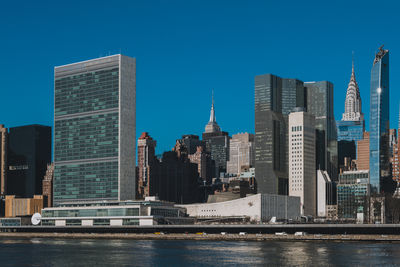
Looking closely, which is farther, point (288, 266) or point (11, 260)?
point (11, 260)

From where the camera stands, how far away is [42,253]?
19250cm

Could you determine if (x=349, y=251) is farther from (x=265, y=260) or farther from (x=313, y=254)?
(x=265, y=260)

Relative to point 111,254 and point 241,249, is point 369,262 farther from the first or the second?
point 111,254

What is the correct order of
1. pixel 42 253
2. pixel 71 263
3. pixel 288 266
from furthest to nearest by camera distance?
pixel 42 253
pixel 71 263
pixel 288 266

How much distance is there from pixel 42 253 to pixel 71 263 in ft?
116

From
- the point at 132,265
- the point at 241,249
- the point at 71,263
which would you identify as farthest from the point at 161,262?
the point at 241,249

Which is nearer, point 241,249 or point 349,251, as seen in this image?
point 349,251

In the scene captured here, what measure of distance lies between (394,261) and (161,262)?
50183 mm

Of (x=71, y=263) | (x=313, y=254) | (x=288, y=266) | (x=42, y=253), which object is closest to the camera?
(x=288, y=266)

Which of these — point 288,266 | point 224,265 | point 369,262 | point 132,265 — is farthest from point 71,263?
point 369,262

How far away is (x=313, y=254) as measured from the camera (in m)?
176

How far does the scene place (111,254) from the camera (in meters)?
184

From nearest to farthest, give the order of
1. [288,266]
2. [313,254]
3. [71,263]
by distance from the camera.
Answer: [288,266], [71,263], [313,254]

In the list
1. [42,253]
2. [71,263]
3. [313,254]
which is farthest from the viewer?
[42,253]
